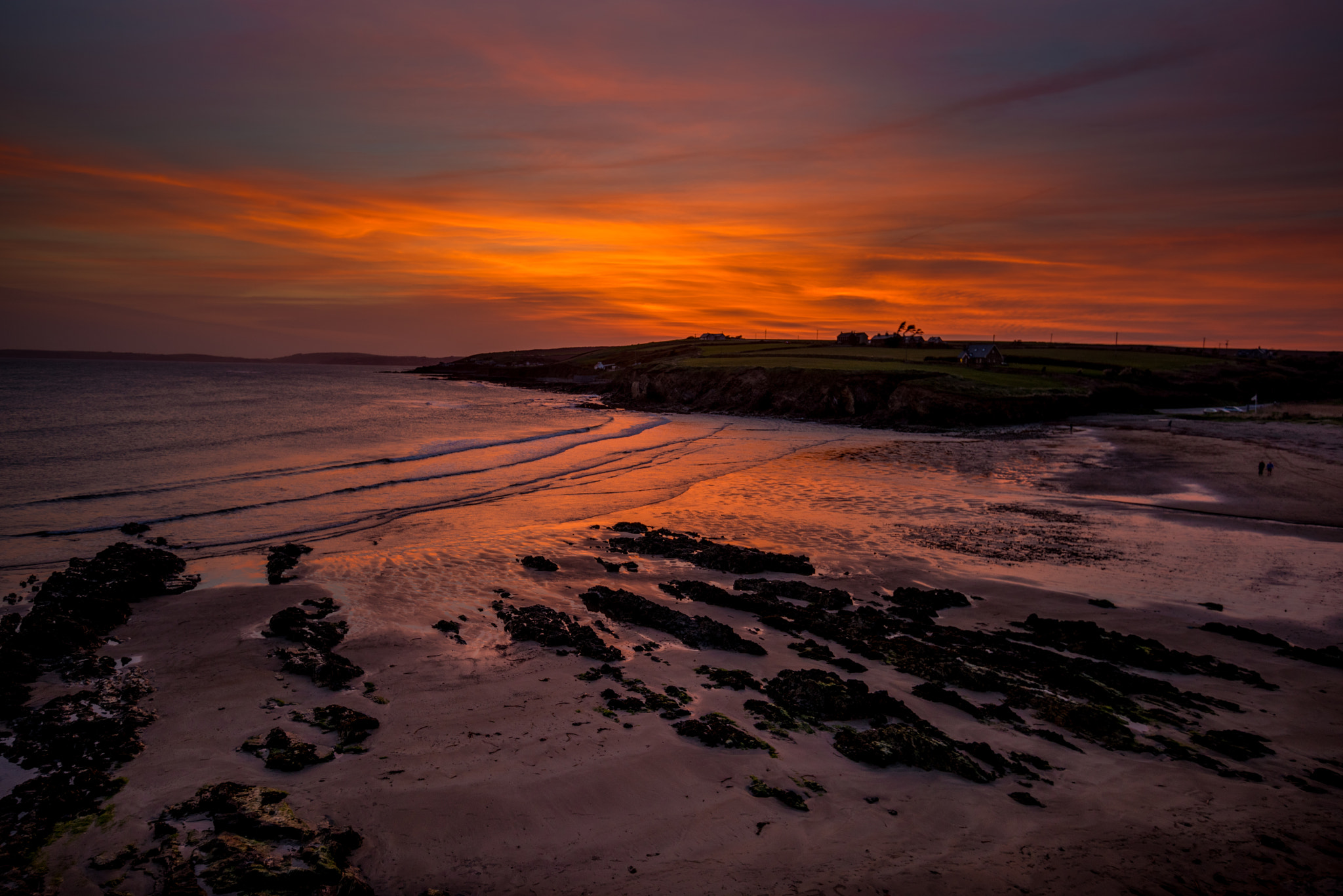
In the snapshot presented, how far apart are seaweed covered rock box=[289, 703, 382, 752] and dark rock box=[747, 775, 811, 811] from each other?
4759 millimetres

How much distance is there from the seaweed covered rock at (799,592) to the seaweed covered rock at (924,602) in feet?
3.41

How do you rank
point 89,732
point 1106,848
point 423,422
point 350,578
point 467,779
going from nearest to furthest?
1. point 1106,848
2. point 467,779
3. point 89,732
4. point 350,578
5. point 423,422

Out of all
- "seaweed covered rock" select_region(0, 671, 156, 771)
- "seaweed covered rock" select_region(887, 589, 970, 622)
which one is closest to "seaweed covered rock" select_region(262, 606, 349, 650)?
"seaweed covered rock" select_region(0, 671, 156, 771)

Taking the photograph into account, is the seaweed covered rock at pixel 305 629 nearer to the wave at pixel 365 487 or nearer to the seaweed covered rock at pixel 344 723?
the seaweed covered rock at pixel 344 723

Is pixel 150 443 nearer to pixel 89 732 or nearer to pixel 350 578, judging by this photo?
pixel 350 578

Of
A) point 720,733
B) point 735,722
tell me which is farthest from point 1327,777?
point 720,733

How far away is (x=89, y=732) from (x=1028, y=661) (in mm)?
13687

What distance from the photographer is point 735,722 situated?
823 cm

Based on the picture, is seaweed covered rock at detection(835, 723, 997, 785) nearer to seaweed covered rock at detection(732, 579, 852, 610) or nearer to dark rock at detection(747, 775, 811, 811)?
dark rock at detection(747, 775, 811, 811)

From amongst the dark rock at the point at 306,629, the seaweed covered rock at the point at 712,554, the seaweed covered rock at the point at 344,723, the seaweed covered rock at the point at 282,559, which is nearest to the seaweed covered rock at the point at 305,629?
the dark rock at the point at 306,629

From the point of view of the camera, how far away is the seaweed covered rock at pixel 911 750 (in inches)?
289

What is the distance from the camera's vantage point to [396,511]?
864 inches

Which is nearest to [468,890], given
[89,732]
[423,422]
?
[89,732]

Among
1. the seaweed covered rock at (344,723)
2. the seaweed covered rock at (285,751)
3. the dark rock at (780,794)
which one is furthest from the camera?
the seaweed covered rock at (344,723)
